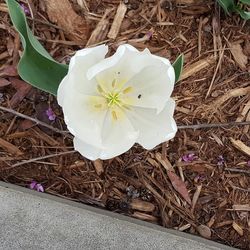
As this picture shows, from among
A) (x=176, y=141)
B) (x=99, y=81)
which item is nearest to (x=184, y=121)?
(x=176, y=141)

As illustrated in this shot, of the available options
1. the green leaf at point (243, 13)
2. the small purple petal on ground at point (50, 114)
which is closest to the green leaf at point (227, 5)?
the green leaf at point (243, 13)

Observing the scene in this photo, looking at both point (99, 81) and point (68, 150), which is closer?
point (99, 81)

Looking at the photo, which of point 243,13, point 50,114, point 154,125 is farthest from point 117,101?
point 243,13

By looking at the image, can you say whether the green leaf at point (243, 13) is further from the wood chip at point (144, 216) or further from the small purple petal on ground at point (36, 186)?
the small purple petal on ground at point (36, 186)

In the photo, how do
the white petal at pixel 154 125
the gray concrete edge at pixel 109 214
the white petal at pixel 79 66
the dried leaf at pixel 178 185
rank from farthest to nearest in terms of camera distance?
the dried leaf at pixel 178 185
the gray concrete edge at pixel 109 214
the white petal at pixel 154 125
the white petal at pixel 79 66

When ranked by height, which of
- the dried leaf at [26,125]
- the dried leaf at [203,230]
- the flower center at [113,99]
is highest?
the flower center at [113,99]

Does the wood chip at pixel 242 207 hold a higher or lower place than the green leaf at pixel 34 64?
lower

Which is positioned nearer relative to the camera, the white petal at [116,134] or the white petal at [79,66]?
the white petal at [79,66]

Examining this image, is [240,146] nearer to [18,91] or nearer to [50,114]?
[50,114]

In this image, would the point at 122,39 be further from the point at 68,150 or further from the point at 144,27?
the point at 68,150
